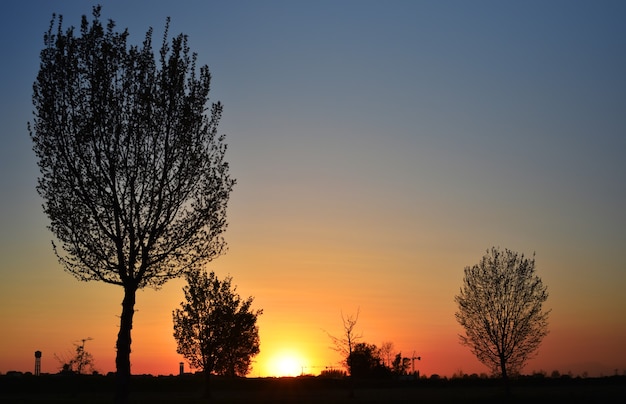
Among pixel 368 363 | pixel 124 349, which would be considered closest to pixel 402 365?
pixel 368 363

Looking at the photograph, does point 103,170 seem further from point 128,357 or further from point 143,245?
point 128,357

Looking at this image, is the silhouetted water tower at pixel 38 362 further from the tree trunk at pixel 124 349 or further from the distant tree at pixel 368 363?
the tree trunk at pixel 124 349

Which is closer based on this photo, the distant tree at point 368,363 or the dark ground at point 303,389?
the dark ground at point 303,389

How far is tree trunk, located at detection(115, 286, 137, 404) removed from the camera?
104 ft

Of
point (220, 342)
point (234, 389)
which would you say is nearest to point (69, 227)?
point (220, 342)

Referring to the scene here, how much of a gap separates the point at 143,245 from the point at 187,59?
10664mm

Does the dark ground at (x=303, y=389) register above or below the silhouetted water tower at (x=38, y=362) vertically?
below

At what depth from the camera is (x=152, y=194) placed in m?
33.8

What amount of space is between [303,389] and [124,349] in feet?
227

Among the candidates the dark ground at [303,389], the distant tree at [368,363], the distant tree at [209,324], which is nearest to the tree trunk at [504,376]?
the dark ground at [303,389]

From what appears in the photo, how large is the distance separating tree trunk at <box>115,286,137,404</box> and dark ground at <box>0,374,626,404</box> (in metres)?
40.5

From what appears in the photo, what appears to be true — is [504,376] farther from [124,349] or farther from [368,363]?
[368,363]

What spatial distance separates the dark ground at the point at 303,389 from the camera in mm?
74062

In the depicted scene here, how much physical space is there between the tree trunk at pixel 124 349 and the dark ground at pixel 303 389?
1595 inches
